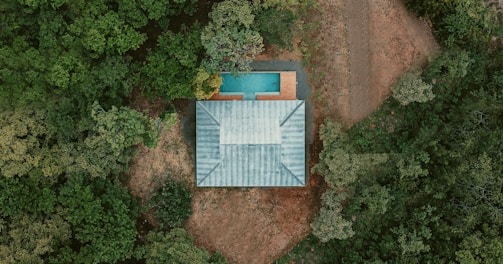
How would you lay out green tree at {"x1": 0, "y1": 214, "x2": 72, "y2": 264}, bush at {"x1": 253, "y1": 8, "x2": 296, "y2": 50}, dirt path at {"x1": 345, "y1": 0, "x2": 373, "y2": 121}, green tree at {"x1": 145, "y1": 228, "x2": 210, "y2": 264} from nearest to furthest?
green tree at {"x1": 0, "y1": 214, "x2": 72, "y2": 264} < bush at {"x1": 253, "y1": 8, "x2": 296, "y2": 50} < green tree at {"x1": 145, "y1": 228, "x2": 210, "y2": 264} < dirt path at {"x1": 345, "y1": 0, "x2": 373, "y2": 121}

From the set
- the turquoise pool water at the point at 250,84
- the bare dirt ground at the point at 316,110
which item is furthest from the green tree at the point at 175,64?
the bare dirt ground at the point at 316,110

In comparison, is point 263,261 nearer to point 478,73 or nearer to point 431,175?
point 431,175

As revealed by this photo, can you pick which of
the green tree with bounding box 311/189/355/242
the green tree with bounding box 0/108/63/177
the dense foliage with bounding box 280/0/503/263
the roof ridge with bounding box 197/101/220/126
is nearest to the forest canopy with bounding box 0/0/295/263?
the green tree with bounding box 0/108/63/177

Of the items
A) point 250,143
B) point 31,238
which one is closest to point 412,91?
point 250,143

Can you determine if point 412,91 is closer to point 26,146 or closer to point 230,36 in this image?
point 230,36

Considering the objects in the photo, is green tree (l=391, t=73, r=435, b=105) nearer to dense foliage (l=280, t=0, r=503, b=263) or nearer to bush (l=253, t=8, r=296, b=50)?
dense foliage (l=280, t=0, r=503, b=263)

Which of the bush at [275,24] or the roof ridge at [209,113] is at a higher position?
the bush at [275,24]

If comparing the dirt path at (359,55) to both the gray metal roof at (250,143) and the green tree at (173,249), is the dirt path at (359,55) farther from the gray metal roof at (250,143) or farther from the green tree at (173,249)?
the green tree at (173,249)
